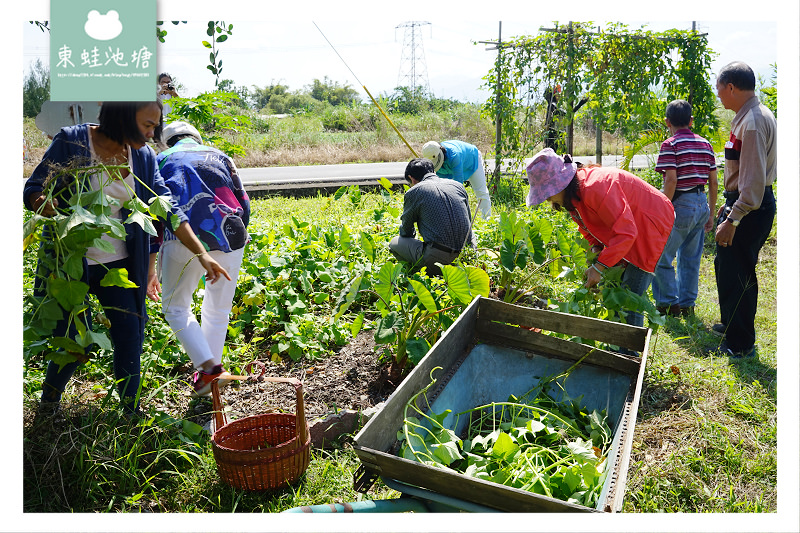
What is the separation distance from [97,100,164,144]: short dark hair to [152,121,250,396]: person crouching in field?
38cm

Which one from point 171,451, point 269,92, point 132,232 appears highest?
point 269,92

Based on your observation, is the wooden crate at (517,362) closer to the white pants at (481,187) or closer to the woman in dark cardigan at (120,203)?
the woman in dark cardigan at (120,203)

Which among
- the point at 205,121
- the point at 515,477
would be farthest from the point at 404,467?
the point at 205,121

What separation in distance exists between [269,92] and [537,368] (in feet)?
89.6

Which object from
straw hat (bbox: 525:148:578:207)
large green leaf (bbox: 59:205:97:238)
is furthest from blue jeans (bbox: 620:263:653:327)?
large green leaf (bbox: 59:205:97:238)

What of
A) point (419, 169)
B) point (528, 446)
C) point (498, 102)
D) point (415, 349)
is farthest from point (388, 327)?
point (498, 102)

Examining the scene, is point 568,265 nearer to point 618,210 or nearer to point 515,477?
point 618,210

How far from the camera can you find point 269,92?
2784cm

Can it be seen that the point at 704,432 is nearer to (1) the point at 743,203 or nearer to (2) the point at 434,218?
(1) the point at 743,203

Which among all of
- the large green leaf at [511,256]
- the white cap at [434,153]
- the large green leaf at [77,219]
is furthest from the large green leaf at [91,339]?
the white cap at [434,153]

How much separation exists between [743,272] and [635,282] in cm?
72

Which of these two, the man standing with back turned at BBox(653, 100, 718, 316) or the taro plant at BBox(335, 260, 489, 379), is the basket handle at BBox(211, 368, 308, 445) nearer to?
the taro plant at BBox(335, 260, 489, 379)

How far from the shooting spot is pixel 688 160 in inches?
164

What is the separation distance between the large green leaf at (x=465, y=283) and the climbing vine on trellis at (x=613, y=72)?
4.74m
